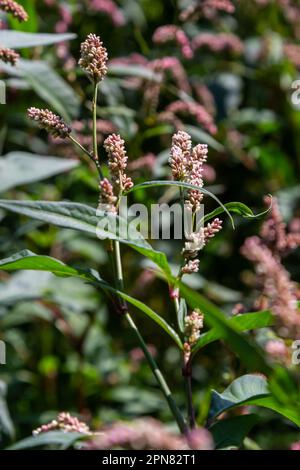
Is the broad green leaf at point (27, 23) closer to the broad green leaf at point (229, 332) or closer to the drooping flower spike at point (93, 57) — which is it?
the drooping flower spike at point (93, 57)

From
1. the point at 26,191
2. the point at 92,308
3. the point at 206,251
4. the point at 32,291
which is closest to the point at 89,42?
the point at 32,291

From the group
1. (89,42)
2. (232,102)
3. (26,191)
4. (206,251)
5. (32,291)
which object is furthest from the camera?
(232,102)

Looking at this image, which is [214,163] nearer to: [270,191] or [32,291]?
[270,191]

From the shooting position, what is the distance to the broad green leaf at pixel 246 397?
3.33ft

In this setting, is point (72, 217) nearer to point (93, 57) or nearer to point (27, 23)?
point (93, 57)

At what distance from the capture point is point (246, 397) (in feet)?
3.43

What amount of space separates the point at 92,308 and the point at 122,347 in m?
0.30

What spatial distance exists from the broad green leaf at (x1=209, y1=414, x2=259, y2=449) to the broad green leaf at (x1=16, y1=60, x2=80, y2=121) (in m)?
0.78

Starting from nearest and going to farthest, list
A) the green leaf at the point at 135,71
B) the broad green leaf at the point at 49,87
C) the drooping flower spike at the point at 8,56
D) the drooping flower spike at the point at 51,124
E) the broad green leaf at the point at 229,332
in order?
1. the broad green leaf at the point at 229,332
2. the drooping flower spike at the point at 51,124
3. the drooping flower spike at the point at 8,56
4. the broad green leaf at the point at 49,87
5. the green leaf at the point at 135,71

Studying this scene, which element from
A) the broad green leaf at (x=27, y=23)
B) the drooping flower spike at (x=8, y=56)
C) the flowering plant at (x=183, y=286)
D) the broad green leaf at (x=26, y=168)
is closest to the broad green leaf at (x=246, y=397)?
the flowering plant at (x=183, y=286)

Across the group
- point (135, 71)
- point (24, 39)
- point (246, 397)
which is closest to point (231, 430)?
point (246, 397)

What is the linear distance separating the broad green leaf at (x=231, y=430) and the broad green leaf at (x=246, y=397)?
0.04 meters

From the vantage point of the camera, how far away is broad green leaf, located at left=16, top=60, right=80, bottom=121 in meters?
1.62

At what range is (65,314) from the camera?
2.17m
